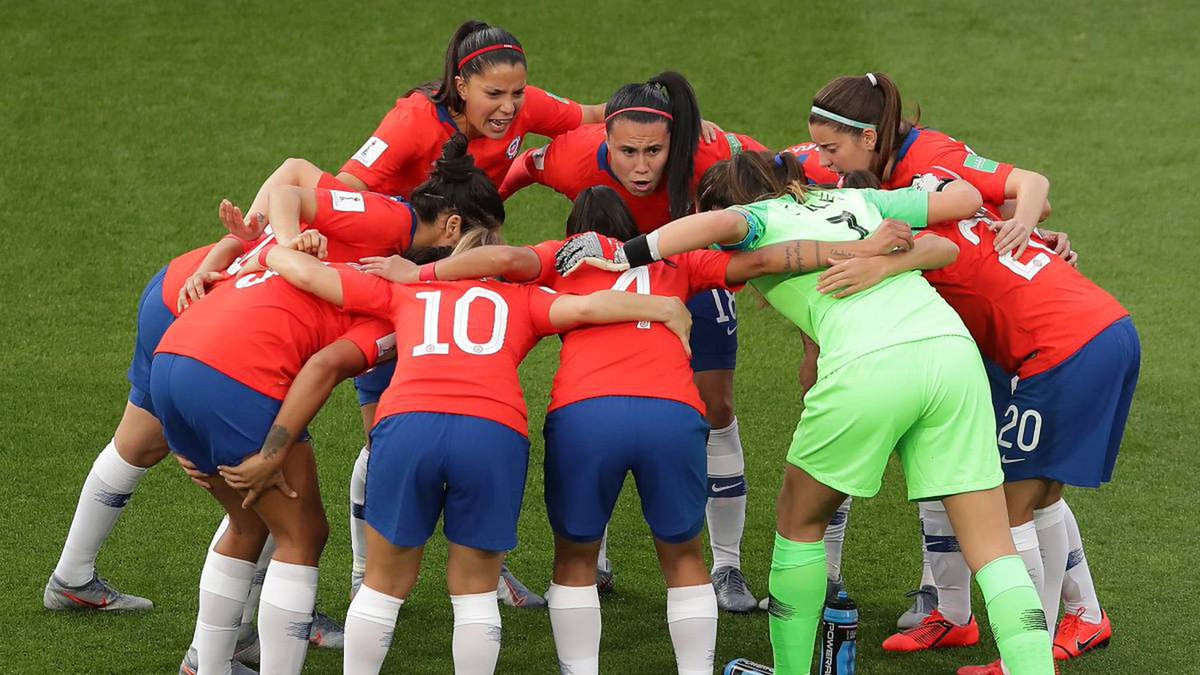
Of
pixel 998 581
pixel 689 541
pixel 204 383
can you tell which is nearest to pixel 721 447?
pixel 689 541

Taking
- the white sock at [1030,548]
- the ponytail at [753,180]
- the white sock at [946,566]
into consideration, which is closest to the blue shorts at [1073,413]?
the white sock at [1030,548]

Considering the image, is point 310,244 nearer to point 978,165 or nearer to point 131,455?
point 131,455

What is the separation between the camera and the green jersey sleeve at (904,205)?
470cm

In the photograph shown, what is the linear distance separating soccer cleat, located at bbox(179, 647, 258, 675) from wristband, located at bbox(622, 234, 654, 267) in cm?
185

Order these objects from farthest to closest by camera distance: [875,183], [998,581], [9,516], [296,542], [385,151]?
1. [9,516]
2. [385,151]
3. [875,183]
4. [296,542]
5. [998,581]

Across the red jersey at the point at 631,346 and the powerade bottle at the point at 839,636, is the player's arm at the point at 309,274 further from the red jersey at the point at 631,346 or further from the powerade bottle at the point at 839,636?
the powerade bottle at the point at 839,636

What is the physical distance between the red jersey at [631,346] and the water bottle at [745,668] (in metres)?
0.97

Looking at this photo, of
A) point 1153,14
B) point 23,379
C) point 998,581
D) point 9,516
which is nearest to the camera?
point 998,581

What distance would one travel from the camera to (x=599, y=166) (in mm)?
5477

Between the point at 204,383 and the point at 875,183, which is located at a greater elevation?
the point at 875,183

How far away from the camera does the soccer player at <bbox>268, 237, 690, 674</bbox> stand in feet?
13.7

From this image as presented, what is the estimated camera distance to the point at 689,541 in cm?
450

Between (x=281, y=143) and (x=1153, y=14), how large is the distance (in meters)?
7.69

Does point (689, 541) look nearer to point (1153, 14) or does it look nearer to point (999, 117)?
point (999, 117)
